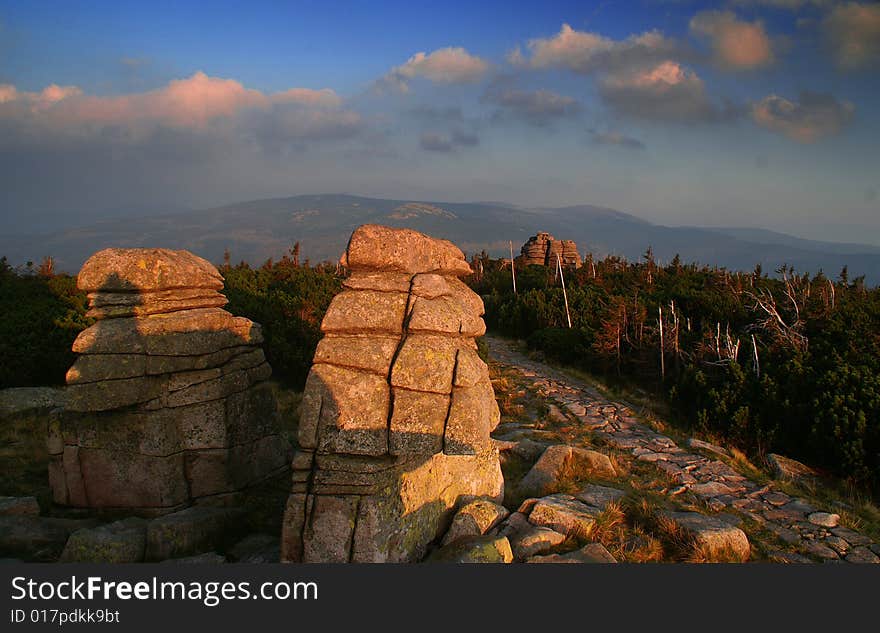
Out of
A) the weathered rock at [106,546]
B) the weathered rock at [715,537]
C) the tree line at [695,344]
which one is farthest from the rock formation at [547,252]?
the weathered rock at [106,546]

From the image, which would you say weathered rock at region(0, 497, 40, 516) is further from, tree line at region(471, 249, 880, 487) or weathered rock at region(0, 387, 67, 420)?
tree line at region(471, 249, 880, 487)

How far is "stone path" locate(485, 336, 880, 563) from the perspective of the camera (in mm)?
8047

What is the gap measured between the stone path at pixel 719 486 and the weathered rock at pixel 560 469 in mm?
1381

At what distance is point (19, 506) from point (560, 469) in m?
9.12

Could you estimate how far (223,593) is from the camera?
524 cm

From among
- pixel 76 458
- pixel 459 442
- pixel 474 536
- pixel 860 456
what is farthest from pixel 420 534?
pixel 860 456

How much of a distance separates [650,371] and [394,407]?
1432 centimetres

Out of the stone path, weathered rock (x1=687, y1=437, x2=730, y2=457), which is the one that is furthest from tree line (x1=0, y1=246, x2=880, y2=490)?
the stone path

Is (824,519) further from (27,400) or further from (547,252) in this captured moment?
(547,252)

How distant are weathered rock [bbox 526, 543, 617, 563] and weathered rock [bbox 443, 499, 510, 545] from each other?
3.02 feet

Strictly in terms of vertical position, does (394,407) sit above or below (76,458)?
above

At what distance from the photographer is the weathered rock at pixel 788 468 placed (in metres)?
11.1

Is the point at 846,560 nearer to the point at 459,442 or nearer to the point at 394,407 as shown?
the point at 459,442

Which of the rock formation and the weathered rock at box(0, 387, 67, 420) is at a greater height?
the rock formation
